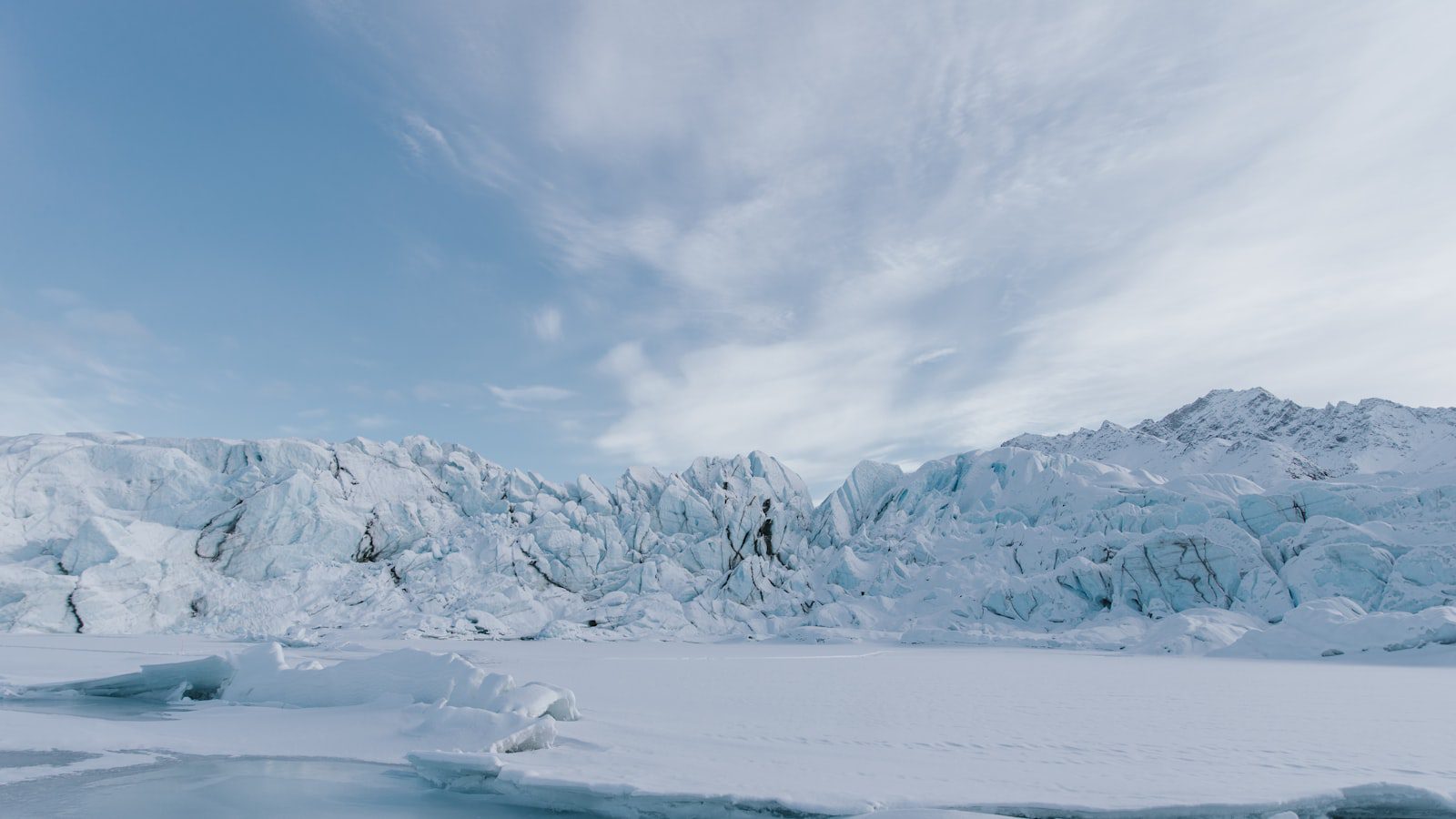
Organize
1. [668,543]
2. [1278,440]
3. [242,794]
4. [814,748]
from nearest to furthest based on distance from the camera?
[242,794] → [814,748] → [668,543] → [1278,440]

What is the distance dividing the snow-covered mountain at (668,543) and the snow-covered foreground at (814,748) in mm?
17497

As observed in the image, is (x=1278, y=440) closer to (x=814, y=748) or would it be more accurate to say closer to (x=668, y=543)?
(x=668, y=543)

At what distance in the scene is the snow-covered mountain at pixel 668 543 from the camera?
1260 inches

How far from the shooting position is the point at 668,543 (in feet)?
154

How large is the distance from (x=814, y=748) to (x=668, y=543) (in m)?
38.7

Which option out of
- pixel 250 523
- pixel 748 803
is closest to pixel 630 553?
pixel 250 523

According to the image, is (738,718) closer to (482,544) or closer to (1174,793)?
(1174,793)

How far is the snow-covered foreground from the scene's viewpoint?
6527 millimetres

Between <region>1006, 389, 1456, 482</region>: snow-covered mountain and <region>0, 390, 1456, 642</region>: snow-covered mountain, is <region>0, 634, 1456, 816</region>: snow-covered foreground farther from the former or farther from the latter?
<region>1006, 389, 1456, 482</region>: snow-covered mountain

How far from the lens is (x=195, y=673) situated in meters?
13.0

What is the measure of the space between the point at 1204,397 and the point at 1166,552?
85067mm

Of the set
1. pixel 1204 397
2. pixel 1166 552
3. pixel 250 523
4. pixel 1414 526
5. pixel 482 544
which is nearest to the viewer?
pixel 1414 526

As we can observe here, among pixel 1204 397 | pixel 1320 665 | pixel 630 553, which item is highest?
pixel 1204 397

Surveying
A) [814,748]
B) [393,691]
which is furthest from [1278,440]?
[393,691]
